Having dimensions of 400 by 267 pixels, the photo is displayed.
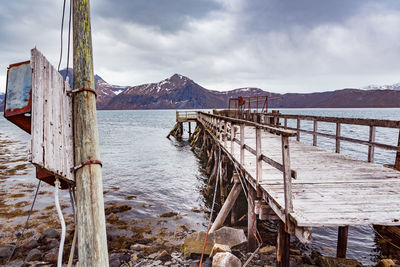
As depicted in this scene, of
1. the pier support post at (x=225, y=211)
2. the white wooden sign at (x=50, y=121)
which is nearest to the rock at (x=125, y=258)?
the pier support post at (x=225, y=211)

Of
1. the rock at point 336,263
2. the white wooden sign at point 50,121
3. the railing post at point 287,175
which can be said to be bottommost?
the rock at point 336,263

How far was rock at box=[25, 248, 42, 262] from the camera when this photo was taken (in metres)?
6.03

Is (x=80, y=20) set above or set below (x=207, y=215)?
above

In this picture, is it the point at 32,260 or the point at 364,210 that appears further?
the point at 32,260

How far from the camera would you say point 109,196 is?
11.3 metres

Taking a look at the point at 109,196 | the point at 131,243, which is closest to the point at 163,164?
the point at 109,196

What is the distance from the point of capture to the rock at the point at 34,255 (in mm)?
6027

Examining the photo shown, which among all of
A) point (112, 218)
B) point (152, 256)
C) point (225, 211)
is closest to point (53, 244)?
point (112, 218)

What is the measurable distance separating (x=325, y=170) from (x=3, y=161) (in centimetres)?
2366

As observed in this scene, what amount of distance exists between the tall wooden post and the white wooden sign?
8 cm

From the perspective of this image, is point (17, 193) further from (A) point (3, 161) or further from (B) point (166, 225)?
(A) point (3, 161)

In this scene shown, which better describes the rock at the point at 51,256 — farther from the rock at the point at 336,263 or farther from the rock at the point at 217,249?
the rock at the point at 336,263

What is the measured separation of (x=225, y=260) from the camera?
478 cm

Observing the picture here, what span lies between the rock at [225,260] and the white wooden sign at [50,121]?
3759 mm
